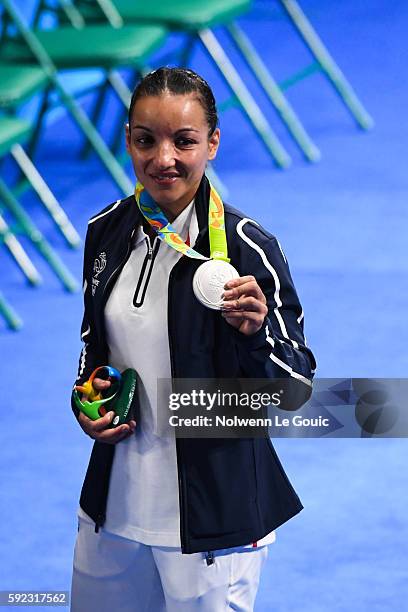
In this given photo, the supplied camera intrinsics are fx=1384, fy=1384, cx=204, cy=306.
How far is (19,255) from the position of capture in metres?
6.66

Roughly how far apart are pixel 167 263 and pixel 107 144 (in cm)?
613

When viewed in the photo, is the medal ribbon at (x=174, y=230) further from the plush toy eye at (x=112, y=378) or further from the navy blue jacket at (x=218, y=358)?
the plush toy eye at (x=112, y=378)

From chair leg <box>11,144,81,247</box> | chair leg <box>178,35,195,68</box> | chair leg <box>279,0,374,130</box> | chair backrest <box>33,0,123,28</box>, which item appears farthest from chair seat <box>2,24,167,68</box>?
chair leg <box>279,0,374,130</box>

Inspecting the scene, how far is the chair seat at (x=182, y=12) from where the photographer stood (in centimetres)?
770

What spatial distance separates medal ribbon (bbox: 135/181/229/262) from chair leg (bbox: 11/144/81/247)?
4.44m

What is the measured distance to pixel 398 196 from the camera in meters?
7.76

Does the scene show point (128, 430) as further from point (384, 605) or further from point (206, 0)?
point (206, 0)

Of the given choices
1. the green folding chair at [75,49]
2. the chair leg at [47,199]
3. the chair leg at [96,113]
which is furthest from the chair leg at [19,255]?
the chair leg at [96,113]

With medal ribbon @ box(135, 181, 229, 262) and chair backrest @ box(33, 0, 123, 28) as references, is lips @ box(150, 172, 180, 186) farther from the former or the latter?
chair backrest @ box(33, 0, 123, 28)

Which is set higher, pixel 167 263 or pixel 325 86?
pixel 325 86

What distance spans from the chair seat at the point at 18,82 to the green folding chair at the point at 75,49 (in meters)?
0.01

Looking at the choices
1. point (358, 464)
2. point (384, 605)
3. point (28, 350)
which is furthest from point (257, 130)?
point (384, 605)

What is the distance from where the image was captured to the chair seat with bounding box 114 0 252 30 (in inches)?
303

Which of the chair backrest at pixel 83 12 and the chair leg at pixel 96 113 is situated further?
the chair leg at pixel 96 113
